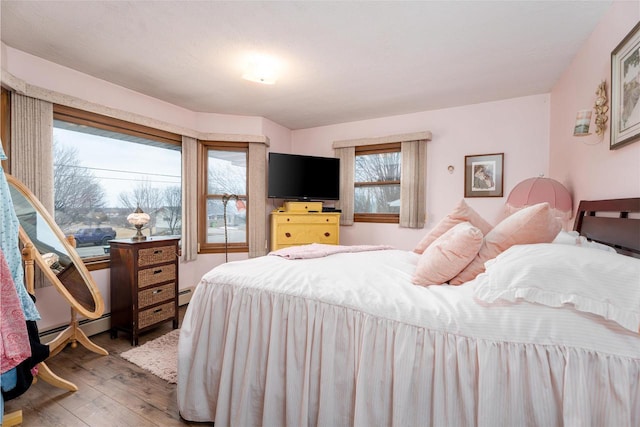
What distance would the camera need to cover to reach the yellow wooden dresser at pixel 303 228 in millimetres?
3895

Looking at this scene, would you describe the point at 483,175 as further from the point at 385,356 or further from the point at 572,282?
the point at 385,356

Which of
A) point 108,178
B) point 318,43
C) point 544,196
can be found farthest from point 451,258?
point 108,178

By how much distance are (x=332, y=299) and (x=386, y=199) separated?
306 centimetres

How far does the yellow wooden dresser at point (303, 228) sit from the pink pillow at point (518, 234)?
2581 mm

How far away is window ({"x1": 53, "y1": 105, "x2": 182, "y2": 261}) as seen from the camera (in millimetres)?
2689

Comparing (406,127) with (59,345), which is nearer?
(59,345)

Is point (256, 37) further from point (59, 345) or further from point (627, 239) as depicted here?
point (59, 345)

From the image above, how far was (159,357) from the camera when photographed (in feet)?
7.50

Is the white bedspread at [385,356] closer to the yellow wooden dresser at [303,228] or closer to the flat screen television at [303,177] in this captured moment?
the yellow wooden dresser at [303,228]

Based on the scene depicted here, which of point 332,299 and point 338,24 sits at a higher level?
point 338,24

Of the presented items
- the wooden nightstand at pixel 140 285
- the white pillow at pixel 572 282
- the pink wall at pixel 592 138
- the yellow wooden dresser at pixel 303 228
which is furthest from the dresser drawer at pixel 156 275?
the pink wall at pixel 592 138

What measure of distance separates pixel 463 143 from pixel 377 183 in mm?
1199

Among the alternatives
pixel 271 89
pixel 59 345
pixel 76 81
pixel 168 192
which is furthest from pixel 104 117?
pixel 59 345

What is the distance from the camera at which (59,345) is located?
7.30 feet
